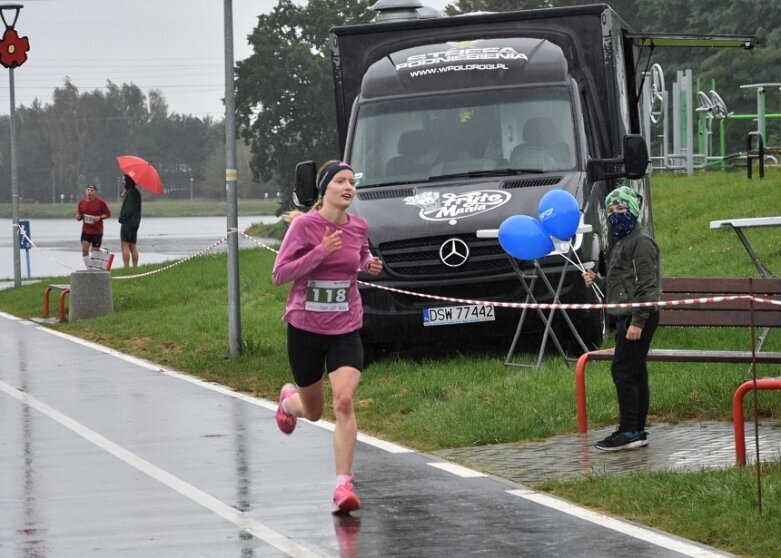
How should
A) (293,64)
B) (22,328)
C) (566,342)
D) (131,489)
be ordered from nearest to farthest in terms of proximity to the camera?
(131,489), (566,342), (22,328), (293,64)

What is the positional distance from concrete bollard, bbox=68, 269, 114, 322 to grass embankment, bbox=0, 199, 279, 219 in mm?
113055

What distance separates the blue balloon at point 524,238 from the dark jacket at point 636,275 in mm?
2882

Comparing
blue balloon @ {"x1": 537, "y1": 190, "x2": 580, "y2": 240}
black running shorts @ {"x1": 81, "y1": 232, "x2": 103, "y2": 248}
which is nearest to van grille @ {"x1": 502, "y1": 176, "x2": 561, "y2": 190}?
blue balloon @ {"x1": 537, "y1": 190, "x2": 580, "y2": 240}

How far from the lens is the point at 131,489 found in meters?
9.44

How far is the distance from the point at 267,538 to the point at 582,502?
5.80 feet

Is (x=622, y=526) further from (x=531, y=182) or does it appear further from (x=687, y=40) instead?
(x=687, y=40)

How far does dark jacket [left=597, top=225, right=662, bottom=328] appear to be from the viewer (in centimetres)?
1020

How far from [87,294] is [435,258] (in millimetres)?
9925

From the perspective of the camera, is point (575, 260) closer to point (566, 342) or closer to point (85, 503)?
point (566, 342)

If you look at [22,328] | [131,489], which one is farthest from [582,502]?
[22,328]

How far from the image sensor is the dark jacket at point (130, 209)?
30.8 meters

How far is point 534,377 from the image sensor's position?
13.1m

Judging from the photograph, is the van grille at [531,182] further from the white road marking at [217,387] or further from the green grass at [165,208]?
the green grass at [165,208]

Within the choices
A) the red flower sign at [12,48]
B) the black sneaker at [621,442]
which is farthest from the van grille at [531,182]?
the red flower sign at [12,48]
